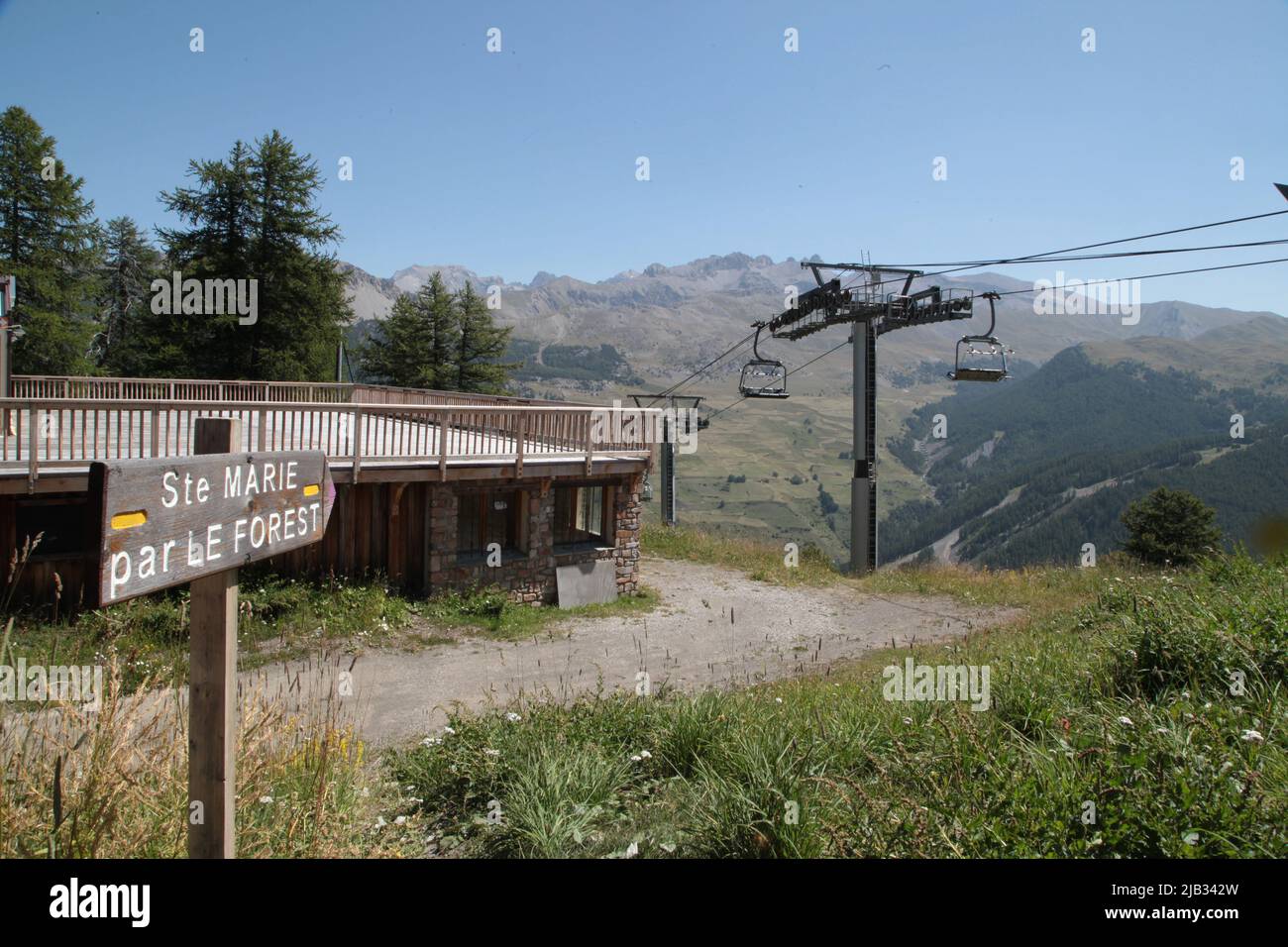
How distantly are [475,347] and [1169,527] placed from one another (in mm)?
33304

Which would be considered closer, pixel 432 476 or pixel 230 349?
pixel 432 476

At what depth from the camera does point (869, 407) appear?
81.0ft

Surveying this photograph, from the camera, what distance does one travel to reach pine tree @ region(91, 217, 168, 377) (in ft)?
110

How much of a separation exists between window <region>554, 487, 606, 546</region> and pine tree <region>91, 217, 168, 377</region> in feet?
73.3

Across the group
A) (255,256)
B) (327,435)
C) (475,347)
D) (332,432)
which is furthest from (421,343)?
(332,432)

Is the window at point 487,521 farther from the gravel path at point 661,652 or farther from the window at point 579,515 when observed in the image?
the gravel path at point 661,652

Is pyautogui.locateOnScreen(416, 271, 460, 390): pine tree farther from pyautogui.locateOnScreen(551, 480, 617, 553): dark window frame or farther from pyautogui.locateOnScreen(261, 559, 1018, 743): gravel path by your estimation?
pyautogui.locateOnScreen(261, 559, 1018, 743): gravel path

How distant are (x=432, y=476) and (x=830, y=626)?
29.7ft

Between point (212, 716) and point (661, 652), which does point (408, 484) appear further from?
point (212, 716)

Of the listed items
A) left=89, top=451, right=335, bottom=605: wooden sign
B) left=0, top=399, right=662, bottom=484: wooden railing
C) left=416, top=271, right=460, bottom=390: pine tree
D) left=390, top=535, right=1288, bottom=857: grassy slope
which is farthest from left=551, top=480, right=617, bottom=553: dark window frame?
left=416, top=271, right=460, bottom=390: pine tree

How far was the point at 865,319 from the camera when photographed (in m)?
24.2
